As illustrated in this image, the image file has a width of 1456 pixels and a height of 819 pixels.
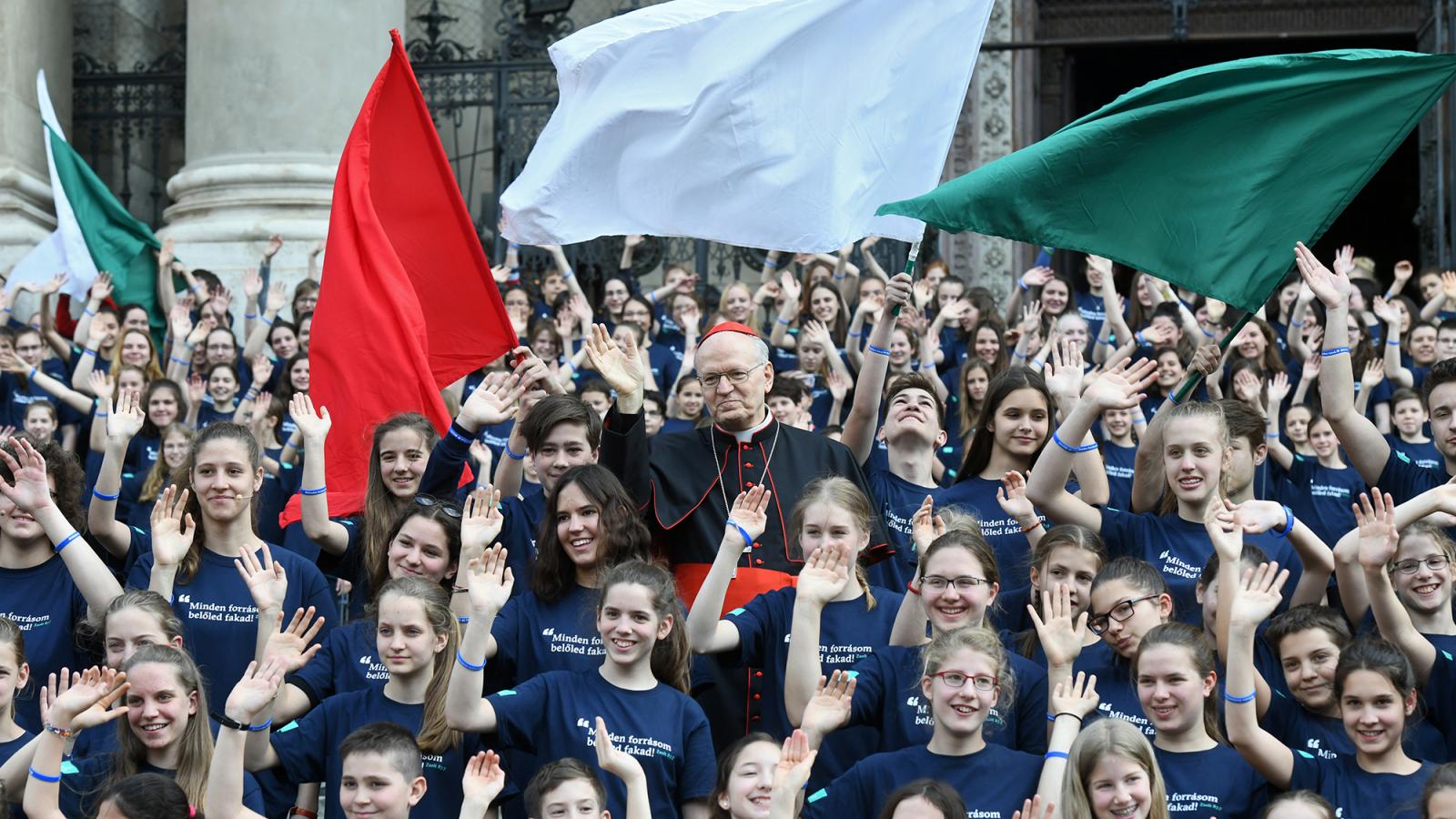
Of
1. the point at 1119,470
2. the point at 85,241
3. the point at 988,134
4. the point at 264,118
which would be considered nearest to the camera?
the point at 1119,470

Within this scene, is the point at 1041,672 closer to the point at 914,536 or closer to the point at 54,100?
the point at 914,536

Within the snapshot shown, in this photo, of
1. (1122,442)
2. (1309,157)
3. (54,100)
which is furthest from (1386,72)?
(54,100)

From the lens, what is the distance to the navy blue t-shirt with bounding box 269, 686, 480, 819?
259 inches

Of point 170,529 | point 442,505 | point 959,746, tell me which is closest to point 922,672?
point 959,746

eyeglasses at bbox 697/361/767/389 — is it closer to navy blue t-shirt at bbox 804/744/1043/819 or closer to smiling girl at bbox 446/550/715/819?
smiling girl at bbox 446/550/715/819

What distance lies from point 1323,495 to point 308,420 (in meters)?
4.67

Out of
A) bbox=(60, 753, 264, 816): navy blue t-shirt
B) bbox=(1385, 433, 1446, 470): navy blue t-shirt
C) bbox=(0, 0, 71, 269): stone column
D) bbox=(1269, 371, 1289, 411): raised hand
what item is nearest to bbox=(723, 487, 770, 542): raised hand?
bbox=(60, 753, 264, 816): navy blue t-shirt

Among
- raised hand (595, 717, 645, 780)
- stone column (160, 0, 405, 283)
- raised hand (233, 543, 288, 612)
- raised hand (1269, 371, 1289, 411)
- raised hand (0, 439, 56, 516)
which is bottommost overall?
raised hand (595, 717, 645, 780)

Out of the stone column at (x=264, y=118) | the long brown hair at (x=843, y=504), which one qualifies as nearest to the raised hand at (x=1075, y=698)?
the long brown hair at (x=843, y=504)

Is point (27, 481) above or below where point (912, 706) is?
above

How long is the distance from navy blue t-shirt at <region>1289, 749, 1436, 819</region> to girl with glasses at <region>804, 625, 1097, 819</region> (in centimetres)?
67

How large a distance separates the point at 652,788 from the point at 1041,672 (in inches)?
50.5

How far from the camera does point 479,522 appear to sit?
6.96m

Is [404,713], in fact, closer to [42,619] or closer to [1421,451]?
[42,619]
